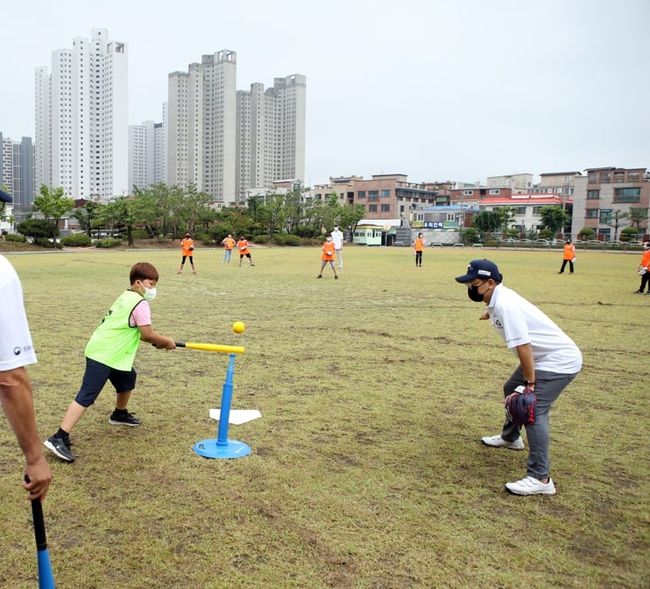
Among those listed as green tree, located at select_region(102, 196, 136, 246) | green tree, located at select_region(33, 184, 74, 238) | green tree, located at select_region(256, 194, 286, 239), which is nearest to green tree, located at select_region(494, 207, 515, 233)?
green tree, located at select_region(256, 194, 286, 239)

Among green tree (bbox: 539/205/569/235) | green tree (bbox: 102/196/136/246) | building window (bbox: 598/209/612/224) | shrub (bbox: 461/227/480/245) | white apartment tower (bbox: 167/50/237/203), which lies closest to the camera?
green tree (bbox: 102/196/136/246)

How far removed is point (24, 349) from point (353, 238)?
85.3 metres

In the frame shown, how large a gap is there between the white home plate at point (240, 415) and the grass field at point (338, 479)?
123 millimetres

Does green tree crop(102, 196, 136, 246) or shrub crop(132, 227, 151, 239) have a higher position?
green tree crop(102, 196, 136, 246)

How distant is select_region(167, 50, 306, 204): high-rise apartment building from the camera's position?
133 m

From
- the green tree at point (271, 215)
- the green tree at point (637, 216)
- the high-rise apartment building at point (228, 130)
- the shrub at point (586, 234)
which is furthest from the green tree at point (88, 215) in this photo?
the green tree at point (637, 216)

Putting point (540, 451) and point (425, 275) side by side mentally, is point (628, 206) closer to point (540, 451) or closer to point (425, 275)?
point (425, 275)

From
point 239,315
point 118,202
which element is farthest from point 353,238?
point 239,315

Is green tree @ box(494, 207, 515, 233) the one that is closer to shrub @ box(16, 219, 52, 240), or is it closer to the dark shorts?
shrub @ box(16, 219, 52, 240)

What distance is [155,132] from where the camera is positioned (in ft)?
544

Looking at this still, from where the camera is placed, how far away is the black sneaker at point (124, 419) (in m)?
5.60

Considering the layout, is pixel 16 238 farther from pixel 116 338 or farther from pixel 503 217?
pixel 503 217

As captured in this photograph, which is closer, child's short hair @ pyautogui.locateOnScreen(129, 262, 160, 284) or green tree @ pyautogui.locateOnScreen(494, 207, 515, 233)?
child's short hair @ pyautogui.locateOnScreen(129, 262, 160, 284)

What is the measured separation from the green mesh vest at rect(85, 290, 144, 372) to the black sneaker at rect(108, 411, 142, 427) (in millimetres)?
727
